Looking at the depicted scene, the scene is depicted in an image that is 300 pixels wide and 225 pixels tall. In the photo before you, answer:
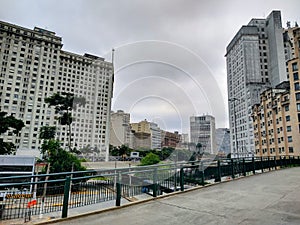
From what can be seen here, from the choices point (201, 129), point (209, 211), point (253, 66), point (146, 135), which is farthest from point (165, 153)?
point (253, 66)

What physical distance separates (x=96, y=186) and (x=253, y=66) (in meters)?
70.9

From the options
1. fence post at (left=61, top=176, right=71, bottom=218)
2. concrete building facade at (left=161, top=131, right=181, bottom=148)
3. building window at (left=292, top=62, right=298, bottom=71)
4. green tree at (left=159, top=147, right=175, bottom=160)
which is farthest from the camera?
building window at (left=292, top=62, right=298, bottom=71)

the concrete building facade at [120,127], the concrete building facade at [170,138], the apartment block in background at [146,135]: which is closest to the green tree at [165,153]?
the concrete building facade at [170,138]

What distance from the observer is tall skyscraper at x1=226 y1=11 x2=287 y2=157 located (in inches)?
2462

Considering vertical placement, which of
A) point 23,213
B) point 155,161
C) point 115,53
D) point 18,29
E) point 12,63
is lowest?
point 23,213

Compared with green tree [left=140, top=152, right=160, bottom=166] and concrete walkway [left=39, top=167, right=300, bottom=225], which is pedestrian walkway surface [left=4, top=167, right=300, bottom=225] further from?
green tree [left=140, top=152, right=160, bottom=166]

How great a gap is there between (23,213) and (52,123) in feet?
239

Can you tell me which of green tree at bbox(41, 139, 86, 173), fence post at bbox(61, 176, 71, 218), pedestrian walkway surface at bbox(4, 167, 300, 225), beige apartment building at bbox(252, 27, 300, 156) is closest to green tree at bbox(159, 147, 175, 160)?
pedestrian walkway surface at bbox(4, 167, 300, 225)

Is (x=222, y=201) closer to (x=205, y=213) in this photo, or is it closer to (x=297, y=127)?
(x=205, y=213)

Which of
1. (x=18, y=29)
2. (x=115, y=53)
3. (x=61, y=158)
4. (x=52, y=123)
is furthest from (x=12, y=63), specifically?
(x=115, y=53)

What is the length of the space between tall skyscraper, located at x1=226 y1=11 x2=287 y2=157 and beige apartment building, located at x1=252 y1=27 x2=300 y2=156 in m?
9.55

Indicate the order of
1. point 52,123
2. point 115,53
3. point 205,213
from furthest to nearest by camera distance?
point 52,123 → point 115,53 → point 205,213

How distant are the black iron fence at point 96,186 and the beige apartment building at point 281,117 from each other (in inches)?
1500

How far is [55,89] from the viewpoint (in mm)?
73938
